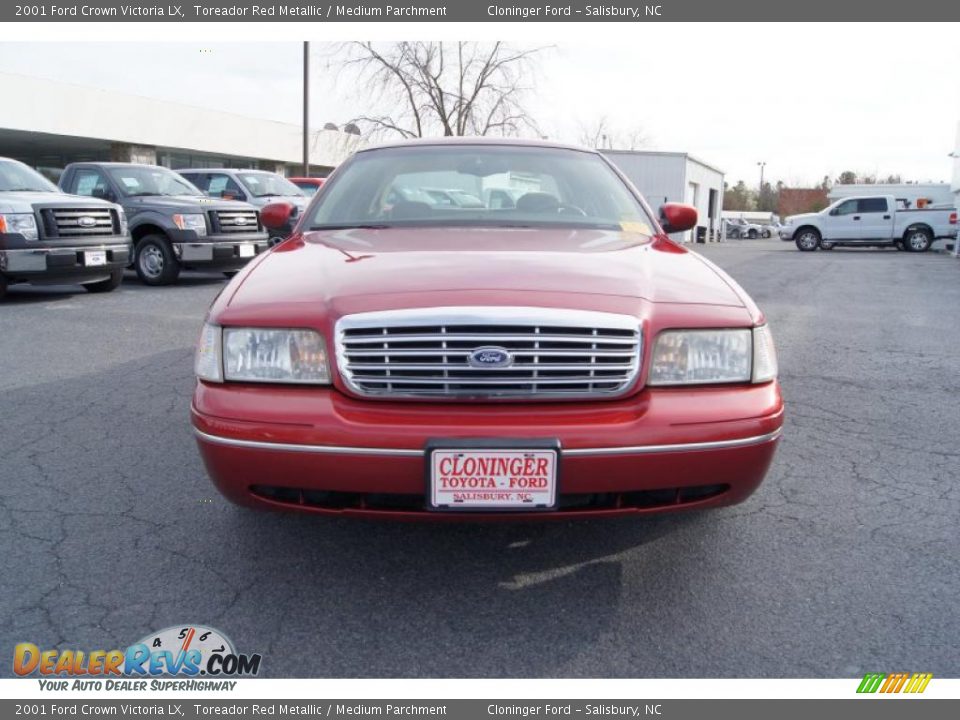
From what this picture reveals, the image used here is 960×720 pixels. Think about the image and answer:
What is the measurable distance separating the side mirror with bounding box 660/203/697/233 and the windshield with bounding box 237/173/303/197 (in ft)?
34.9

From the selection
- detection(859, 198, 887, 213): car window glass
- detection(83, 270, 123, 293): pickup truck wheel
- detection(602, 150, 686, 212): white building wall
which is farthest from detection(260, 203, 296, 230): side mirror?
detection(602, 150, 686, 212): white building wall

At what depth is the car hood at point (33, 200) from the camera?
858cm

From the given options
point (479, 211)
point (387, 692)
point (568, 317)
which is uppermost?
point (479, 211)

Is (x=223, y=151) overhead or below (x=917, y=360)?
overhead

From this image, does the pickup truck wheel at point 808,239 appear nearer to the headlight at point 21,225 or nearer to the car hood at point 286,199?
the car hood at point 286,199

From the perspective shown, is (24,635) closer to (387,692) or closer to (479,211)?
(387,692)

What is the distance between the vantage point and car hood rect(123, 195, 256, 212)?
34.6 ft

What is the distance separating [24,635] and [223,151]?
37955mm

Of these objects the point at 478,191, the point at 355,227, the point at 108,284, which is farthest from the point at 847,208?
the point at 355,227

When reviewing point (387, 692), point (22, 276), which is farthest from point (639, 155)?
point (387, 692)

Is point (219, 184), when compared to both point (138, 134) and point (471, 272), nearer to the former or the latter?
point (471, 272)

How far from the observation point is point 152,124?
33031mm

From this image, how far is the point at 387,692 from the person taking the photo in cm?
205

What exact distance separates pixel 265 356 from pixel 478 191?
5.47 ft
